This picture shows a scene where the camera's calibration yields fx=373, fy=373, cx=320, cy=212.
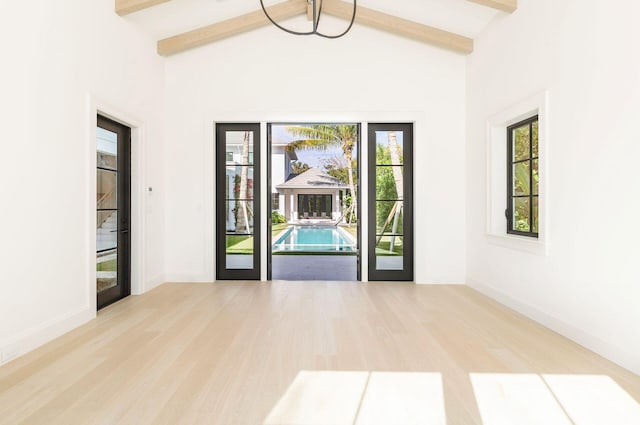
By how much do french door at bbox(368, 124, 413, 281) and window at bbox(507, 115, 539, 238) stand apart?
4.36ft

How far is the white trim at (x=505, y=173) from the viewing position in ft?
11.1

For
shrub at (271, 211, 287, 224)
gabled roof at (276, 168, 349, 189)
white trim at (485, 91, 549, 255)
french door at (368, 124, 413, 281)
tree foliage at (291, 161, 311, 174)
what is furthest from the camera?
tree foliage at (291, 161, 311, 174)

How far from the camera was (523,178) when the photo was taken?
4.06 metres
